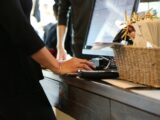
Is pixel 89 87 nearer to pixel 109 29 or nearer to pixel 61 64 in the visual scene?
pixel 61 64

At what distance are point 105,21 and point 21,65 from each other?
0.46 meters

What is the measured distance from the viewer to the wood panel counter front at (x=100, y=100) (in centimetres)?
80

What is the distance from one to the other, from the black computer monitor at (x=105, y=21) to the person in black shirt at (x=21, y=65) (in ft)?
0.79

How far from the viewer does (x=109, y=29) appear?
1.39m

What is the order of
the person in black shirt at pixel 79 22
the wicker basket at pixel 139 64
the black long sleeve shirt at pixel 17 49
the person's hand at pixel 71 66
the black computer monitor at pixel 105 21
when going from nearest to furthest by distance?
the wicker basket at pixel 139 64 < the black long sleeve shirt at pixel 17 49 < the person's hand at pixel 71 66 < the black computer monitor at pixel 105 21 < the person in black shirt at pixel 79 22

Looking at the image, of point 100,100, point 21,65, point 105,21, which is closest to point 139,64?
point 100,100

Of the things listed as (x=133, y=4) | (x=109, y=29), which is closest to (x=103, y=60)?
(x=109, y=29)

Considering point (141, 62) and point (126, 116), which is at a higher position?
point (141, 62)

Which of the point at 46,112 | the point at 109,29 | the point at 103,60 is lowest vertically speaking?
the point at 46,112

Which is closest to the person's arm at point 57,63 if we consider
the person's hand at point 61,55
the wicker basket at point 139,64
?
the wicker basket at point 139,64

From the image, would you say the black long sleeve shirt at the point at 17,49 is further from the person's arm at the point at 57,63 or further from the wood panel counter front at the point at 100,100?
the wood panel counter front at the point at 100,100

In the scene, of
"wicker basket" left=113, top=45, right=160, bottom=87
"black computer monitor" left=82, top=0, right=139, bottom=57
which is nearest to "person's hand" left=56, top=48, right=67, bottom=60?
"black computer monitor" left=82, top=0, right=139, bottom=57

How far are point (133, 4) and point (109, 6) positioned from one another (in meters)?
0.16

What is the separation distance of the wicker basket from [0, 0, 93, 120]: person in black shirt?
204 mm
